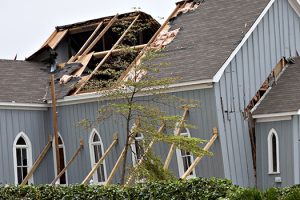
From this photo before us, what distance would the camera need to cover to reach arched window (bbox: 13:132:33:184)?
31391 millimetres

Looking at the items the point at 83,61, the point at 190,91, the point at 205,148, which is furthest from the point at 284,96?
the point at 83,61

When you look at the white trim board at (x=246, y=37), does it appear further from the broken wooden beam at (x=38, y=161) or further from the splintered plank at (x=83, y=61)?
the broken wooden beam at (x=38, y=161)

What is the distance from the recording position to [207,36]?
30.3 meters

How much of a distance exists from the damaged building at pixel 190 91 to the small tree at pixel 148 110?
17.5 inches

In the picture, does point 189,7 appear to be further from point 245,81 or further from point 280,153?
point 280,153

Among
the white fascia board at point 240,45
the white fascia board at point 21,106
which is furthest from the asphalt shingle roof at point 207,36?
the white fascia board at point 21,106

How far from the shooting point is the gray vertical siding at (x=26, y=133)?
30.8 metres

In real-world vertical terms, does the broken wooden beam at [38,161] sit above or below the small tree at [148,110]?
below

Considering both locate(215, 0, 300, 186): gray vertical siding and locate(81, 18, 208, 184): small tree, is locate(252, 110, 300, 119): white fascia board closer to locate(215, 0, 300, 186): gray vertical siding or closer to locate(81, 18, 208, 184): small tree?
locate(215, 0, 300, 186): gray vertical siding

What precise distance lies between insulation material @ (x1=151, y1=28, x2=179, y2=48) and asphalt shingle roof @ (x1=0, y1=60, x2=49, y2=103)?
5.07m

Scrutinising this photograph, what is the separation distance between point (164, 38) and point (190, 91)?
4.48 m

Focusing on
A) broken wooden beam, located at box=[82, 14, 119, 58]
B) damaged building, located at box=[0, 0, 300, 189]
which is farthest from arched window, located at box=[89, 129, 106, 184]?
broken wooden beam, located at box=[82, 14, 119, 58]

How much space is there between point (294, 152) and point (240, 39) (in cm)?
438

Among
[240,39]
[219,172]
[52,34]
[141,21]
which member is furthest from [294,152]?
[52,34]
